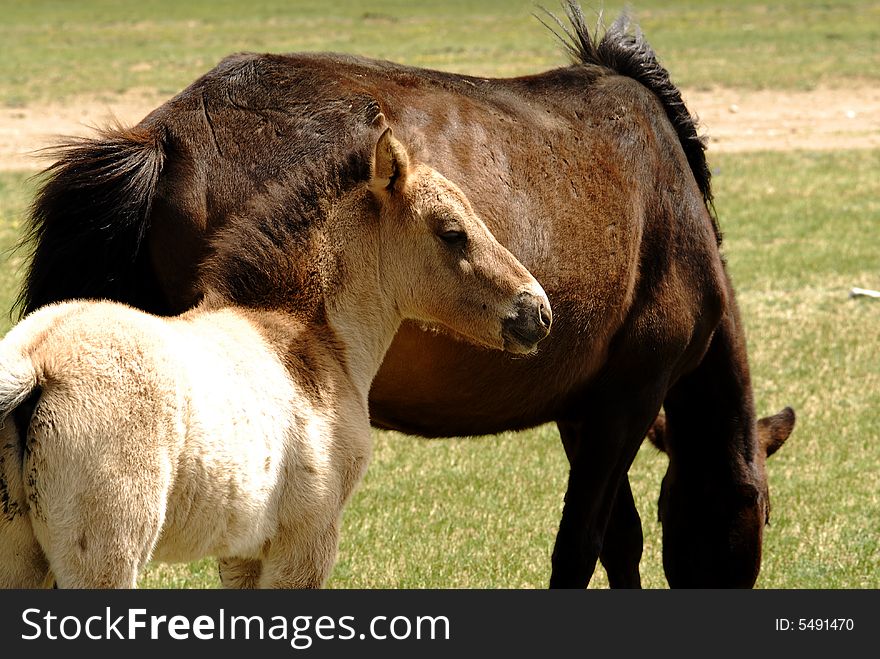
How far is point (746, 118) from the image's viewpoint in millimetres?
20094

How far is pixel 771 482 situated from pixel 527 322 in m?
3.52

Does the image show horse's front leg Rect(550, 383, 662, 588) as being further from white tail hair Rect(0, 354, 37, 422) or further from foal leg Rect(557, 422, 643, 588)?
white tail hair Rect(0, 354, 37, 422)

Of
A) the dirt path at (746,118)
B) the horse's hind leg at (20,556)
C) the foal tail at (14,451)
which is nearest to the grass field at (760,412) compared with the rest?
the dirt path at (746,118)

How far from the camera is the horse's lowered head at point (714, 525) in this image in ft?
17.6

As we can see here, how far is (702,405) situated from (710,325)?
1.47 ft

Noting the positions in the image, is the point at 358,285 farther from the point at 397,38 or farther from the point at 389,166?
the point at 397,38

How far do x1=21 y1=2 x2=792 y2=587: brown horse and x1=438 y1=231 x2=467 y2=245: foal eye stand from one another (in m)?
0.42

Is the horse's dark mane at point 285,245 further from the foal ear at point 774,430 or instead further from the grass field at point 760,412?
the foal ear at point 774,430

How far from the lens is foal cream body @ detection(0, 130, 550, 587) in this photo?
2.93m

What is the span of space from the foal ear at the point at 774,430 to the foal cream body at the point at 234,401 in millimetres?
2120

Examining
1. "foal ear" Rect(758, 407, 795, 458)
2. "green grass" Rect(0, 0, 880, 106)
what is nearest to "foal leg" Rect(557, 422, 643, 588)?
"foal ear" Rect(758, 407, 795, 458)

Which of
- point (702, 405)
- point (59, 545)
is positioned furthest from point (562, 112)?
point (59, 545)
